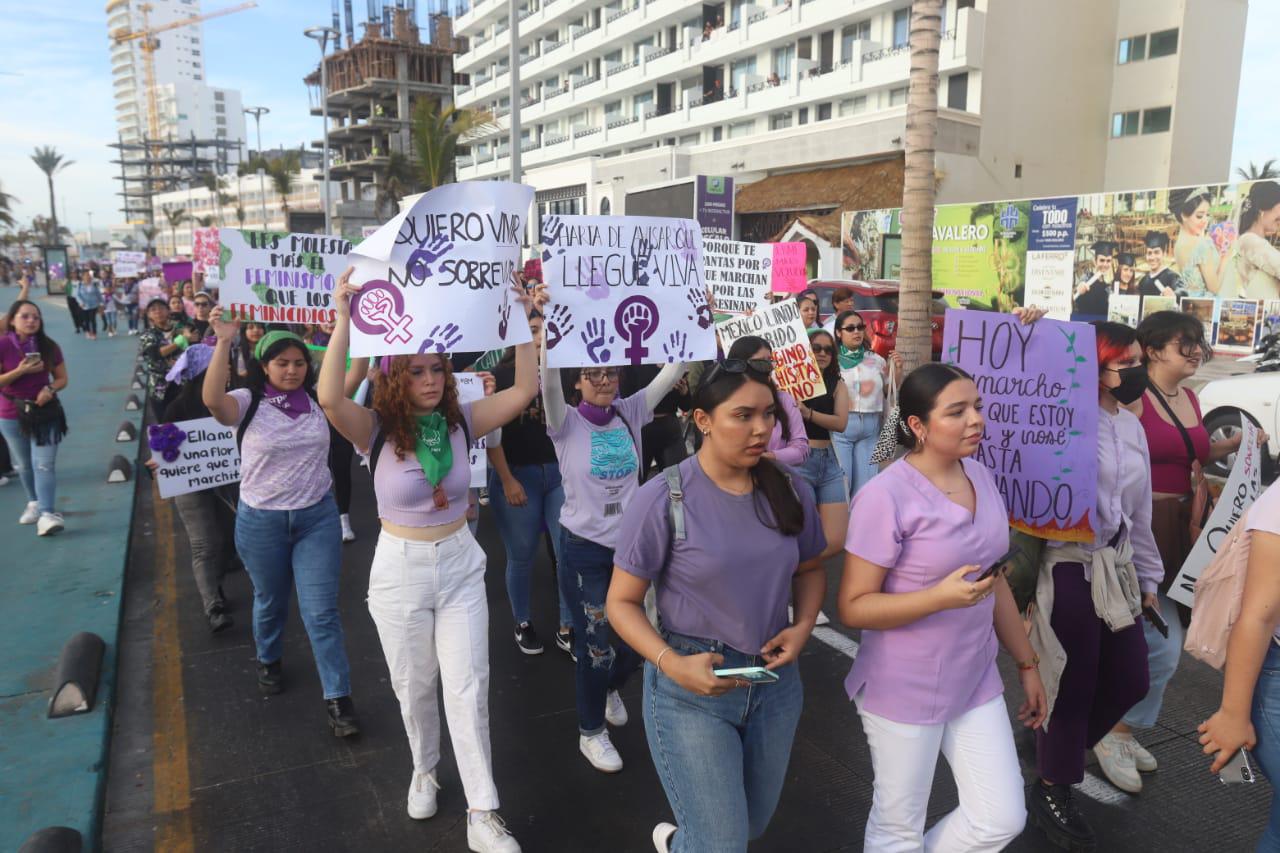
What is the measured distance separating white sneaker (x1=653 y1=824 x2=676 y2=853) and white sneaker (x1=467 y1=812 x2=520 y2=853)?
1.90ft

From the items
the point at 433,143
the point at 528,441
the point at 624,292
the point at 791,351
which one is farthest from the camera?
the point at 433,143

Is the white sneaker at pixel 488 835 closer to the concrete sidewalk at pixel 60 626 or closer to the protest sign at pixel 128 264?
the concrete sidewalk at pixel 60 626

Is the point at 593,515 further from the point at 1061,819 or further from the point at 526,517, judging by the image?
the point at 1061,819

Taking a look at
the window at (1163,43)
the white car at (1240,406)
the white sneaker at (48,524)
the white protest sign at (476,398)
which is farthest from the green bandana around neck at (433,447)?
the window at (1163,43)

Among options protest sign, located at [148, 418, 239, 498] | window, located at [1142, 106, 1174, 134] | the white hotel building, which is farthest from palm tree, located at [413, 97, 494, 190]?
protest sign, located at [148, 418, 239, 498]

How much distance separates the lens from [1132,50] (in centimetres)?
3388

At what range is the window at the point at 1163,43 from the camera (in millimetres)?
32969

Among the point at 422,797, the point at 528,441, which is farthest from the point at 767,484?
the point at 528,441

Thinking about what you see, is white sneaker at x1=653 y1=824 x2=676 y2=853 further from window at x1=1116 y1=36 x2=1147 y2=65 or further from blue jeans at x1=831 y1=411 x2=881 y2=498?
window at x1=1116 y1=36 x2=1147 y2=65

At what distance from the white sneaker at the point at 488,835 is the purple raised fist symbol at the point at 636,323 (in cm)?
213

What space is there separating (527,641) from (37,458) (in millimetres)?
4806

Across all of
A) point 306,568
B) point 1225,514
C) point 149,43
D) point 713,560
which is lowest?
point 306,568

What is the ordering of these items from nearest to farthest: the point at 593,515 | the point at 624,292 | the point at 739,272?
the point at 593,515 < the point at 624,292 < the point at 739,272

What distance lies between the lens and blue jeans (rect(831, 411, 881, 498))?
6898 mm
